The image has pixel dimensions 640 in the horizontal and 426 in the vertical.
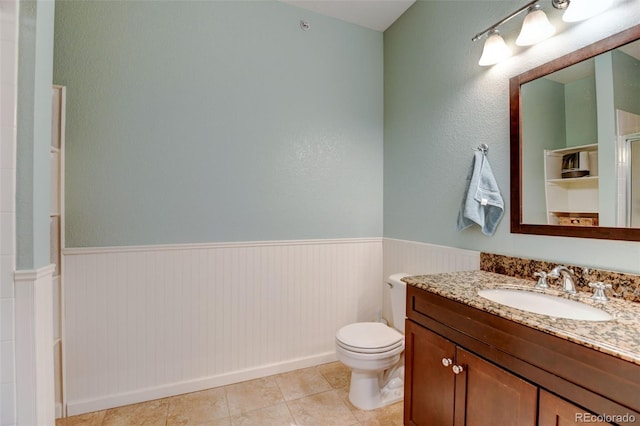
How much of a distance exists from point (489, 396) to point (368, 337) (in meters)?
0.82

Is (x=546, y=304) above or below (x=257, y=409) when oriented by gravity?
above

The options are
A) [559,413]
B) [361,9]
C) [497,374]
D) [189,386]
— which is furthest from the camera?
[361,9]

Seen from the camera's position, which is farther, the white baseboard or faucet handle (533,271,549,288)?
the white baseboard

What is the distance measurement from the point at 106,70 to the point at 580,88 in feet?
7.95

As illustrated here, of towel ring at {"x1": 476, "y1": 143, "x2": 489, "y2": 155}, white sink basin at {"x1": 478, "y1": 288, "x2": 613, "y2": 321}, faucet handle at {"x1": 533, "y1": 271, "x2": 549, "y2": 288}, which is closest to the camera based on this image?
white sink basin at {"x1": 478, "y1": 288, "x2": 613, "y2": 321}

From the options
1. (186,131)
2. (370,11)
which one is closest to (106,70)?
(186,131)

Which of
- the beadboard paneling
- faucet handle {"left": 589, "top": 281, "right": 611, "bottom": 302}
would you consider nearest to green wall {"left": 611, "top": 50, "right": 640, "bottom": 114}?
faucet handle {"left": 589, "top": 281, "right": 611, "bottom": 302}

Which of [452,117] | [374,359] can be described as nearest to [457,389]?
[374,359]

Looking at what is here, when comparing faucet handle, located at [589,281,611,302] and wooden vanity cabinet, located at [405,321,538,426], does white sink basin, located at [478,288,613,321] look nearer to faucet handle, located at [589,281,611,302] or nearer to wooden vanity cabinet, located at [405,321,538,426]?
faucet handle, located at [589,281,611,302]

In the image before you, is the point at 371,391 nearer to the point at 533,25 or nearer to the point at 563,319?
the point at 563,319

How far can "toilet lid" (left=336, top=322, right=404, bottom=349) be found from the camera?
1671 millimetres

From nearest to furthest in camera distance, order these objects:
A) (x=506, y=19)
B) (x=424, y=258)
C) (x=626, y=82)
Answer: (x=626, y=82)
(x=506, y=19)
(x=424, y=258)

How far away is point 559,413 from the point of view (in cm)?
81

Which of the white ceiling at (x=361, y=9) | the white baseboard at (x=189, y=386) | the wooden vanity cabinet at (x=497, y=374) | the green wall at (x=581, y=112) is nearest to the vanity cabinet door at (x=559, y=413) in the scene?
the wooden vanity cabinet at (x=497, y=374)
